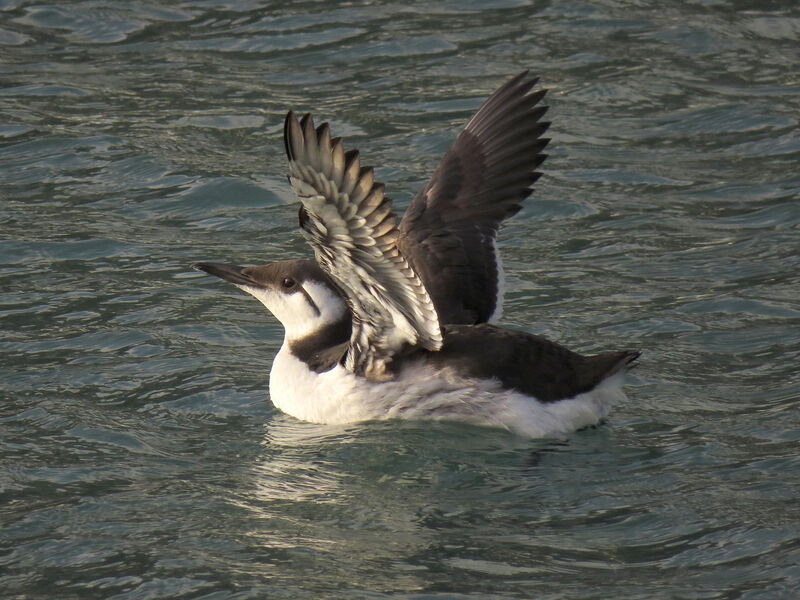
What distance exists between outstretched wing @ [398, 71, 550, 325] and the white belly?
554mm

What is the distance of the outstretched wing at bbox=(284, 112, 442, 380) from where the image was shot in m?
4.48

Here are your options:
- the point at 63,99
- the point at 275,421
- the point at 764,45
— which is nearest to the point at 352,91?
the point at 63,99

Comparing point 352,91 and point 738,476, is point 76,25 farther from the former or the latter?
point 738,476

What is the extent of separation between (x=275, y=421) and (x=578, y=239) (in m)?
2.59

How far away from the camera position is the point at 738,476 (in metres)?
5.05

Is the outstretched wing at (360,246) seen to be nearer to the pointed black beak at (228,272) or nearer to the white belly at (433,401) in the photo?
the white belly at (433,401)

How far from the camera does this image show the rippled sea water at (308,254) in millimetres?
4586

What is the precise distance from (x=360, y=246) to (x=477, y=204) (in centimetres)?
180

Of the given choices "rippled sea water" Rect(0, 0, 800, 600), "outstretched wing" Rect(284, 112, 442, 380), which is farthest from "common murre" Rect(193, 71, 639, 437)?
"rippled sea water" Rect(0, 0, 800, 600)

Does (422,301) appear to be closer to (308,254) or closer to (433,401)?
(433,401)

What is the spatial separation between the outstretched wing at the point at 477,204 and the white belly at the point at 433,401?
1.82 feet

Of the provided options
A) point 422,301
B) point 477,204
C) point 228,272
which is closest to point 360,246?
point 422,301

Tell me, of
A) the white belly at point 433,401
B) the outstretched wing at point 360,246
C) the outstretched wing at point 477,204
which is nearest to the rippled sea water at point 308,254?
the white belly at point 433,401

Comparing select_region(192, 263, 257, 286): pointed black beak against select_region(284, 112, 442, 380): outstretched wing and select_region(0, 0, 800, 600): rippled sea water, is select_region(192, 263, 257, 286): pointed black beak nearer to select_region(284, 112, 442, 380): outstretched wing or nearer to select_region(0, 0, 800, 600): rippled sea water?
select_region(0, 0, 800, 600): rippled sea water
